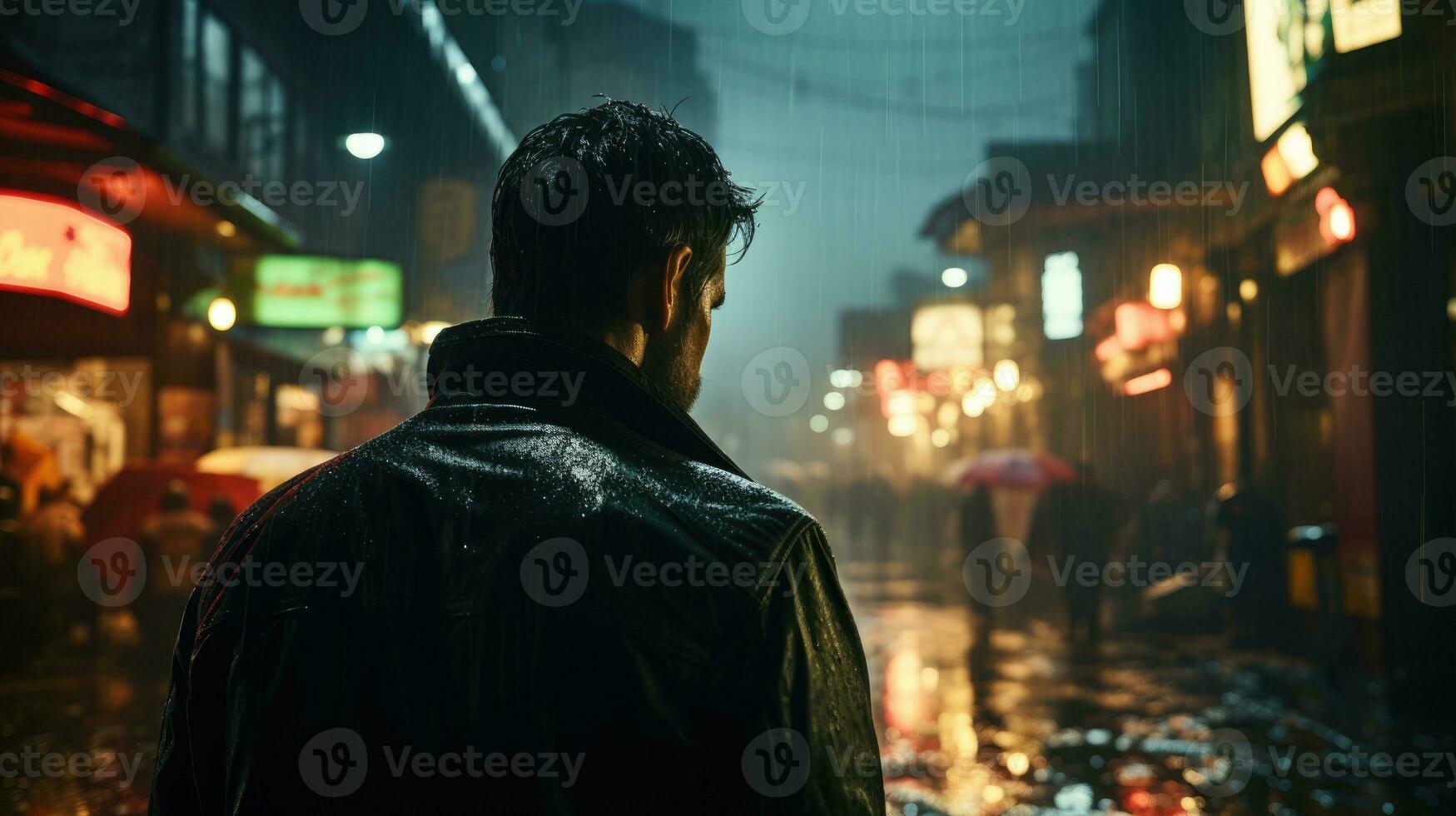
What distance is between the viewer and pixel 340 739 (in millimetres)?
1322

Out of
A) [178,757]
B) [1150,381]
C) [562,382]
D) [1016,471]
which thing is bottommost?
[178,757]

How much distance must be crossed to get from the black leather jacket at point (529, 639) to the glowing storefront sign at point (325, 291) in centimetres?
1433

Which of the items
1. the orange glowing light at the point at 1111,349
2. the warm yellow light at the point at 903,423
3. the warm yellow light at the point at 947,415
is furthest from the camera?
the warm yellow light at the point at 947,415

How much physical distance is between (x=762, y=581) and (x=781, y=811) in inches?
11.9

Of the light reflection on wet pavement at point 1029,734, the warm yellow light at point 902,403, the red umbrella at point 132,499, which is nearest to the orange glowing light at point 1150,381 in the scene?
the light reflection on wet pavement at point 1029,734

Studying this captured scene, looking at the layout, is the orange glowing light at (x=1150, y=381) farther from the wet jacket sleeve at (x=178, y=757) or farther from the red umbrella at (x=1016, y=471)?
the wet jacket sleeve at (x=178, y=757)

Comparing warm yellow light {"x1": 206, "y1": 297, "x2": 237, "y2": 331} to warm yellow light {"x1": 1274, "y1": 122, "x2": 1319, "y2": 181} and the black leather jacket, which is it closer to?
the black leather jacket

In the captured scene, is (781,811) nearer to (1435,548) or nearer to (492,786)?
(492,786)

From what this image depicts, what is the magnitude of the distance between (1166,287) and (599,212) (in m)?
19.3

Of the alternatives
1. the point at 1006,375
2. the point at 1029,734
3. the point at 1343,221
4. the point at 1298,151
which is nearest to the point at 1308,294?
the point at 1298,151

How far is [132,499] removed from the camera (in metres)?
12.0

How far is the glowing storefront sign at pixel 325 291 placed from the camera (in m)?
14.8

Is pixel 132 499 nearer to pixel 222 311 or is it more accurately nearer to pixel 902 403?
pixel 222 311

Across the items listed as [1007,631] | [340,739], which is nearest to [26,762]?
[340,739]
